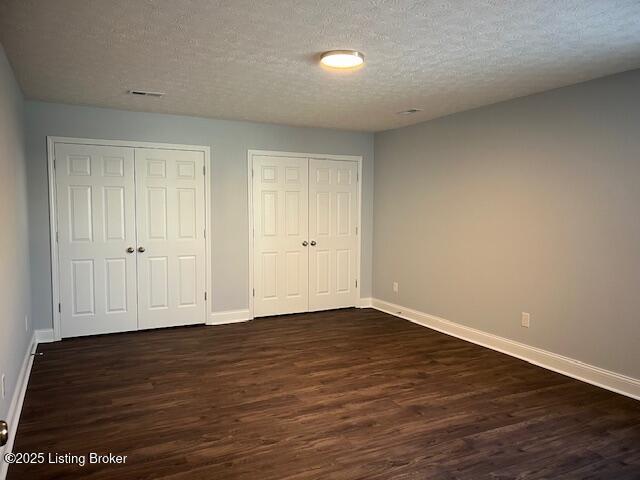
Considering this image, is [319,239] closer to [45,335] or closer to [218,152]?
[218,152]

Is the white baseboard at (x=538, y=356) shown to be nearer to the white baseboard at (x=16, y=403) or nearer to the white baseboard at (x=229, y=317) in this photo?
the white baseboard at (x=229, y=317)

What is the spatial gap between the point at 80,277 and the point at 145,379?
1.69 m

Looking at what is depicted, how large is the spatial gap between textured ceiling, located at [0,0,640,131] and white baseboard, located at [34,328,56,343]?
89.1 inches

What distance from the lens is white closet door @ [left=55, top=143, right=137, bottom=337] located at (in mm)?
4727

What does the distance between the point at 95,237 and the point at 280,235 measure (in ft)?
6.81

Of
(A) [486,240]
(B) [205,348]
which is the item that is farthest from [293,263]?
(A) [486,240]

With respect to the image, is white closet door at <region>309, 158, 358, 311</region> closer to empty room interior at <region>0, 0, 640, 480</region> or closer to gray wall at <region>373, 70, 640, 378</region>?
empty room interior at <region>0, 0, 640, 480</region>

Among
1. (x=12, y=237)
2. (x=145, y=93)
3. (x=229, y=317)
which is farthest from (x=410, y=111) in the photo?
(x=12, y=237)

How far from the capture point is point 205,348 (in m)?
4.57

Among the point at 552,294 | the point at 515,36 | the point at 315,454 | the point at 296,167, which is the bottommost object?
the point at 315,454

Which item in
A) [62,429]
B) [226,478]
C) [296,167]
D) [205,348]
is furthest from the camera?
[296,167]

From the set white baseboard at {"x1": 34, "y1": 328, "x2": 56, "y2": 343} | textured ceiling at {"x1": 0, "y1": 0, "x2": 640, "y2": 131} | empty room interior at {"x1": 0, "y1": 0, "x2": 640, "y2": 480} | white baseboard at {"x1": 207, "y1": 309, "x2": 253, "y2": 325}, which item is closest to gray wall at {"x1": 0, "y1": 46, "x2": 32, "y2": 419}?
empty room interior at {"x1": 0, "y1": 0, "x2": 640, "y2": 480}

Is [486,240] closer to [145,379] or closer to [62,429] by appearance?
[145,379]

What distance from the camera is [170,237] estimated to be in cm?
521
